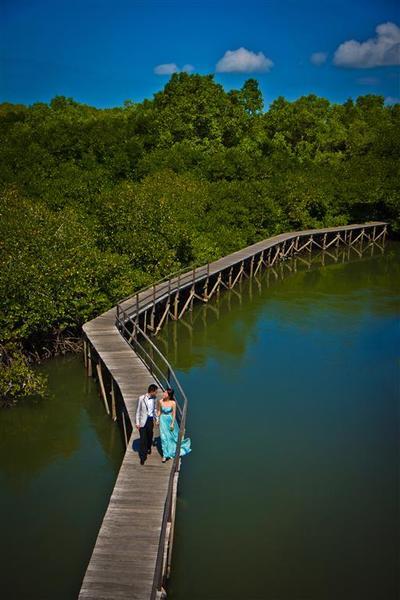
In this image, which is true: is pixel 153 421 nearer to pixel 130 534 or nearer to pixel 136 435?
pixel 136 435

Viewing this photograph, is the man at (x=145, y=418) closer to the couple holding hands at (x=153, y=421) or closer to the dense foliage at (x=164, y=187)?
the couple holding hands at (x=153, y=421)

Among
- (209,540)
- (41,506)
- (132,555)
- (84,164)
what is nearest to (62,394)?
(41,506)

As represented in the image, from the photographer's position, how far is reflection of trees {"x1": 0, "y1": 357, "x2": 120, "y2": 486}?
12711mm

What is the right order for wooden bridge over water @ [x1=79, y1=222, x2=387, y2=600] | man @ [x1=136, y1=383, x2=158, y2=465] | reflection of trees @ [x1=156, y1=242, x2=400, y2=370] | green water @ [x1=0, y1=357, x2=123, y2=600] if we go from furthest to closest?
reflection of trees @ [x1=156, y1=242, x2=400, y2=370]
man @ [x1=136, y1=383, x2=158, y2=465]
green water @ [x1=0, y1=357, x2=123, y2=600]
wooden bridge over water @ [x1=79, y1=222, x2=387, y2=600]

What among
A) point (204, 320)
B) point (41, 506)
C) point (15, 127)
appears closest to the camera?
point (41, 506)

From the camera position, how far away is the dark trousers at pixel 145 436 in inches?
394

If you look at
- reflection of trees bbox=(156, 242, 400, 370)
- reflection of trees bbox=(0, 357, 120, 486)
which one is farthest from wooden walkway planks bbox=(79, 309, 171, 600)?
reflection of trees bbox=(156, 242, 400, 370)

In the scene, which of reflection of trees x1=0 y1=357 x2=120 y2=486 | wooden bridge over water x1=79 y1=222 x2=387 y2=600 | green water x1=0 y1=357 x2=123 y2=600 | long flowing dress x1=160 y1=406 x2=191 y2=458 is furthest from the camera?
reflection of trees x1=0 y1=357 x2=120 y2=486

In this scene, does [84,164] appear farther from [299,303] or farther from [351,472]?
[351,472]

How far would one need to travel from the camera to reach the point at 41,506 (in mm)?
10914

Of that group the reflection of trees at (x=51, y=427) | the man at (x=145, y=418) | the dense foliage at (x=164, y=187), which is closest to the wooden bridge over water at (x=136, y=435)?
the man at (x=145, y=418)

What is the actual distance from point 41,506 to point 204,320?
12.9 m

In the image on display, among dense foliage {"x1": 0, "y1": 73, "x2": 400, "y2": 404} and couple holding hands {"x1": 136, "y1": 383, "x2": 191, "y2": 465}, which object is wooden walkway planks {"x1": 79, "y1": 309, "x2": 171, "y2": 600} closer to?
couple holding hands {"x1": 136, "y1": 383, "x2": 191, "y2": 465}

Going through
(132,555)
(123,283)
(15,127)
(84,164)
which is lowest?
(132,555)
